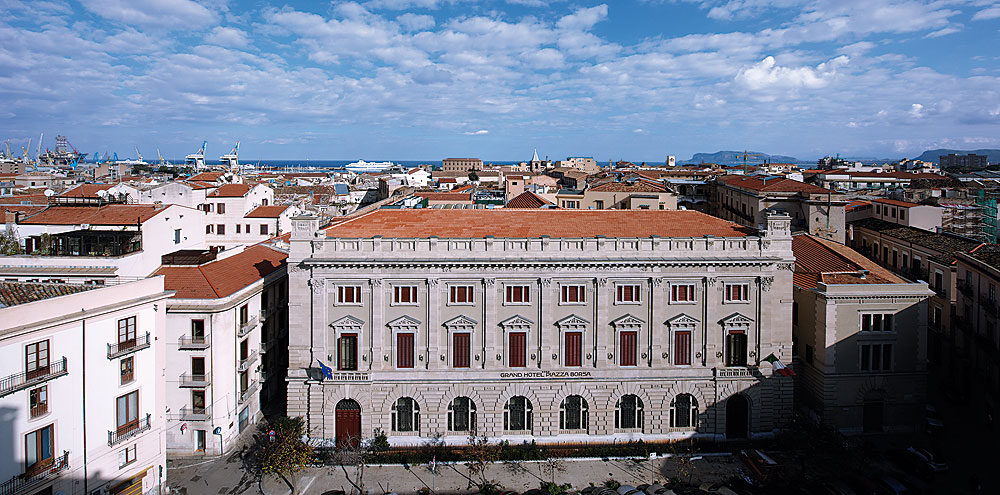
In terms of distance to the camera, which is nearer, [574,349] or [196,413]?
[196,413]

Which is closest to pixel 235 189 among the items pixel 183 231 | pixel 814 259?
pixel 183 231

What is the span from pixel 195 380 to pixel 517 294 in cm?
2000

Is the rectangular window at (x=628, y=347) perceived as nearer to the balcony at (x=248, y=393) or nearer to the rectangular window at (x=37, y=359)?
the balcony at (x=248, y=393)

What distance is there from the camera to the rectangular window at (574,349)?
41438 mm

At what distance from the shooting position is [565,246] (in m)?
40.9

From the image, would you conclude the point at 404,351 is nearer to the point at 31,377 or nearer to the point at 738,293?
the point at 31,377

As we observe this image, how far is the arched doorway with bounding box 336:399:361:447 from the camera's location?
41.2 metres

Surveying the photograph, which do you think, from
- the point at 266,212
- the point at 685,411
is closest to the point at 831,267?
the point at 685,411

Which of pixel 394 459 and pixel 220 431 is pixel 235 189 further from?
pixel 394 459

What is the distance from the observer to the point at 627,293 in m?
41.4

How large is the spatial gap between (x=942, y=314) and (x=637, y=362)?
27.7 m

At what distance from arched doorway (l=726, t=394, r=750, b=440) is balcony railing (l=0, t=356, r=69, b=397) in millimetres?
36878

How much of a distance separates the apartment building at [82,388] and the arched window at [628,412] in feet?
87.6

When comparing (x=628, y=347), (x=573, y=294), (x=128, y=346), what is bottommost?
(x=628, y=347)
